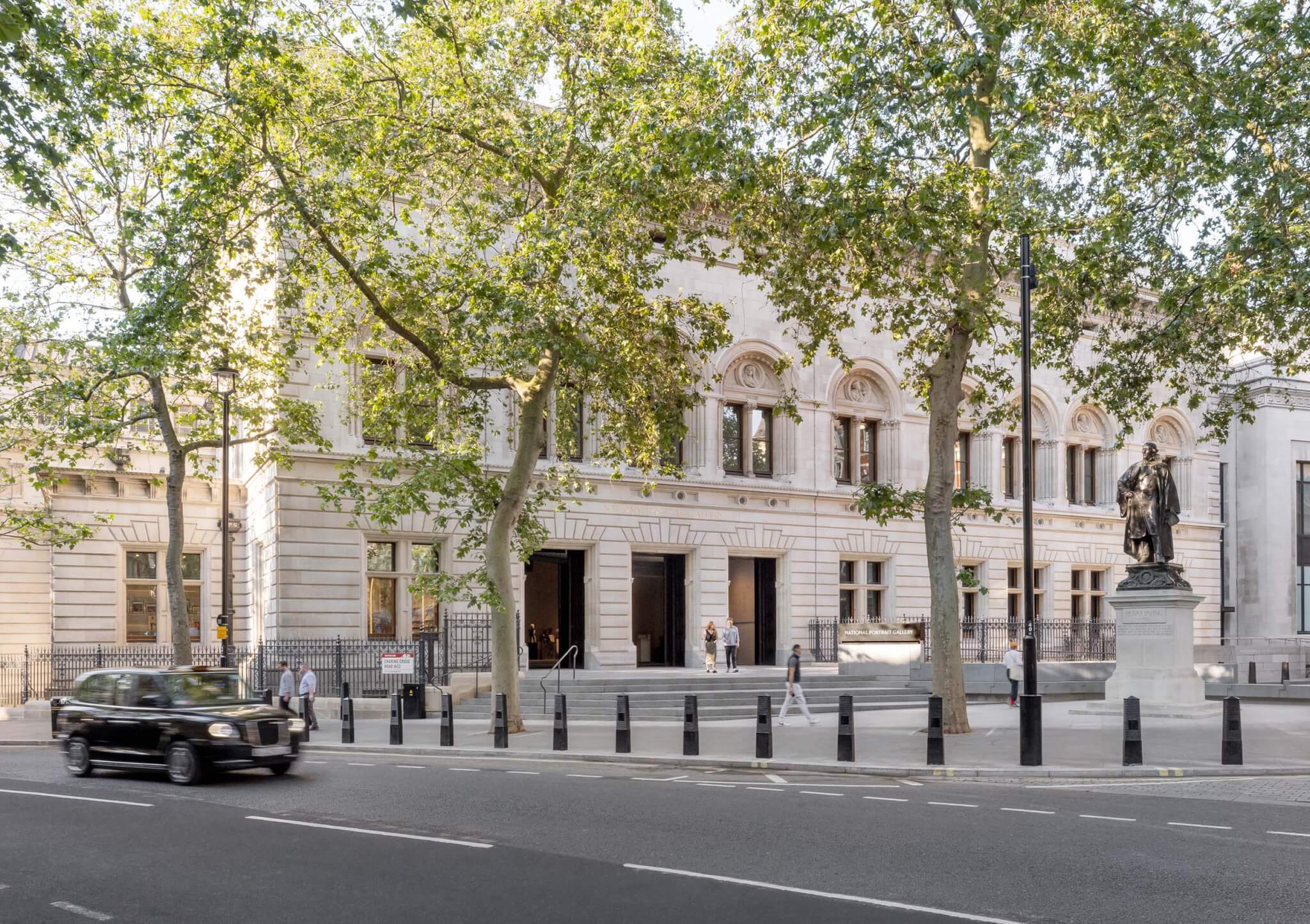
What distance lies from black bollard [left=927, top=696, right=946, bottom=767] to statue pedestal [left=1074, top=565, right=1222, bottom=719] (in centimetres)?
821

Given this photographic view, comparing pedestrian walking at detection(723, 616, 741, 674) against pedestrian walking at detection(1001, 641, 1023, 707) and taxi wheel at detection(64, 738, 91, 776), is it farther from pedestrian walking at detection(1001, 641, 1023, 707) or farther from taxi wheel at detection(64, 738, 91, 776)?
taxi wheel at detection(64, 738, 91, 776)

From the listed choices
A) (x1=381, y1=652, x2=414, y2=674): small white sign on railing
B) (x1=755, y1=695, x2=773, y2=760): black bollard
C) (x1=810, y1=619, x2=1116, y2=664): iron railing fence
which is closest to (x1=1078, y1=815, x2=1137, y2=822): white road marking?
(x1=755, y1=695, x2=773, y2=760): black bollard

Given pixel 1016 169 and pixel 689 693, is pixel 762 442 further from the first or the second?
pixel 1016 169

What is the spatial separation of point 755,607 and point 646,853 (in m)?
29.4

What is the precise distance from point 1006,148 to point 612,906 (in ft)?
52.2

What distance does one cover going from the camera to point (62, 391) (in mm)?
23422

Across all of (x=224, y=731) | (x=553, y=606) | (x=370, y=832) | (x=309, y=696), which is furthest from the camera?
(x=553, y=606)

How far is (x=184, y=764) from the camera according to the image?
14.9 metres

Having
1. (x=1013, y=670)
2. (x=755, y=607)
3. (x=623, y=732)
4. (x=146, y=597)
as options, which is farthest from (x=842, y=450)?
(x=623, y=732)

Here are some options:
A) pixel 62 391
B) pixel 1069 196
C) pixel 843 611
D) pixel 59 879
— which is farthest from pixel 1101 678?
pixel 59 879

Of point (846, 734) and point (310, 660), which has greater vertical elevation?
point (846, 734)

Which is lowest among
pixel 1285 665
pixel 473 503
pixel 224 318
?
pixel 1285 665

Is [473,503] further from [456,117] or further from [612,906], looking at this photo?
[612,906]

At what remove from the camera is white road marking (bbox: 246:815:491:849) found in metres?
10.2
